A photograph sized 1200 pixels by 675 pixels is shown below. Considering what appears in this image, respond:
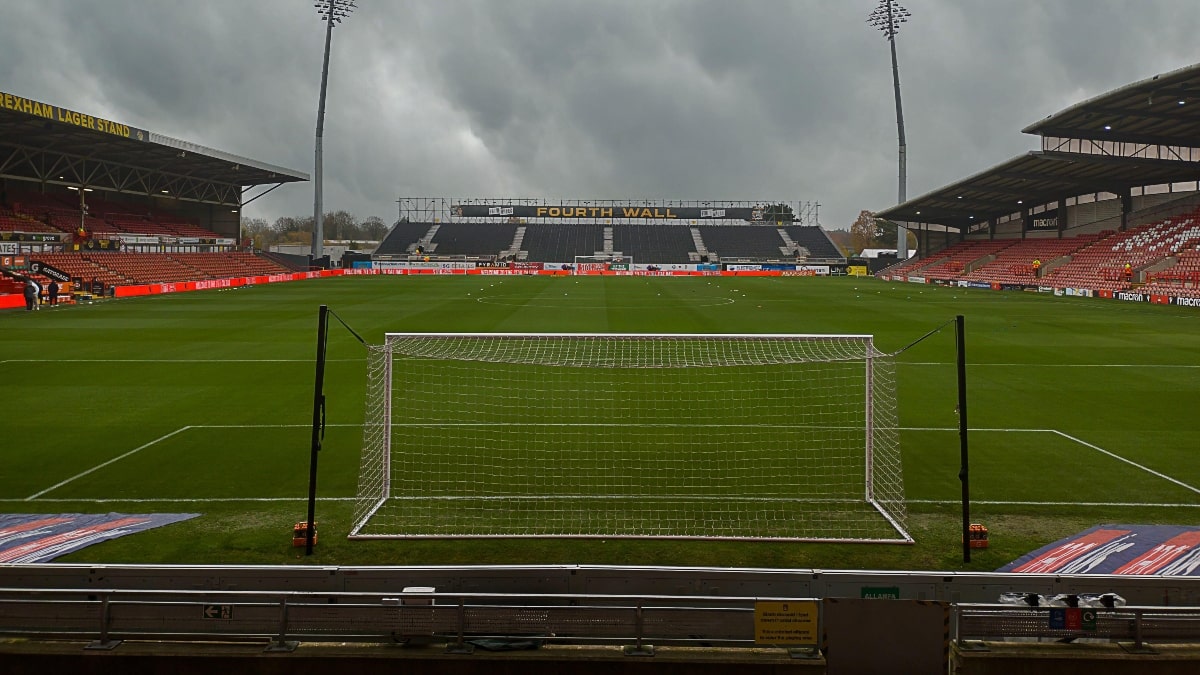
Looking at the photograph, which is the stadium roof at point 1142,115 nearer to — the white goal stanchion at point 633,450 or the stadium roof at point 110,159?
the white goal stanchion at point 633,450

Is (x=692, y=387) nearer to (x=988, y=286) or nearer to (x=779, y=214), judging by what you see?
(x=988, y=286)

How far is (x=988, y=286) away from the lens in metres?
61.2

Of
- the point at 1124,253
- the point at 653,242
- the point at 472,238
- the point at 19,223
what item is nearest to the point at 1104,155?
the point at 1124,253

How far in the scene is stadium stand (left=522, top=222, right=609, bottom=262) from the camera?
106938 mm

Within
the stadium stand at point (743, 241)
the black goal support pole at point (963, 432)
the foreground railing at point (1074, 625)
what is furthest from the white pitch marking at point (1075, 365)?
the stadium stand at point (743, 241)

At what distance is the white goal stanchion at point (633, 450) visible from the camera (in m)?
9.40

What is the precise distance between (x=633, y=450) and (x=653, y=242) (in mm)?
101250

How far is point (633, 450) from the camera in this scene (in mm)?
12555

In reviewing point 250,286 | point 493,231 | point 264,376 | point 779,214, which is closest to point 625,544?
point 264,376

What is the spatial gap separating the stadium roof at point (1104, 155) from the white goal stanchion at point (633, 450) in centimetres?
→ 2808

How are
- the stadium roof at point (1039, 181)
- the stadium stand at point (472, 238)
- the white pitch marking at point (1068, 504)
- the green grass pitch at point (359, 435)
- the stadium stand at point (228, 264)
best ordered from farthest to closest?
the stadium stand at point (472, 238) → the stadium stand at point (228, 264) → the stadium roof at point (1039, 181) → the white pitch marking at point (1068, 504) → the green grass pitch at point (359, 435)

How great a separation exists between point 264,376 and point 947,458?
14394 millimetres

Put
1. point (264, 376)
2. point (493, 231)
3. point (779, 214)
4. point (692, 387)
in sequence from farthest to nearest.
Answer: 1. point (779, 214)
2. point (493, 231)
3. point (264, 376)
4. point (692, 387)

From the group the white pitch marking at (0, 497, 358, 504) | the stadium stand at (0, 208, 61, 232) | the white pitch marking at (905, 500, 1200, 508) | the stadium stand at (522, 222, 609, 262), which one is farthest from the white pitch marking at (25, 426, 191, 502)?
the stadium stand at (522, 222, 609, 262)
